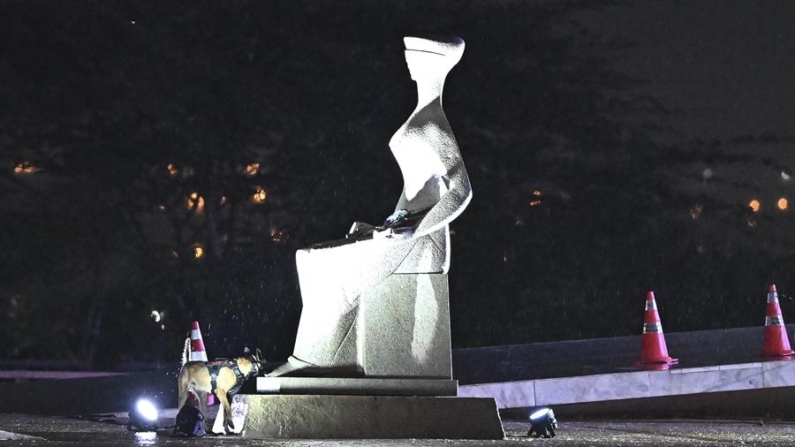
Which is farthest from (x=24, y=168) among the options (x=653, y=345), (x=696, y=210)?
(x=653, y=345)

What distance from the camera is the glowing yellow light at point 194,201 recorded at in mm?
20734

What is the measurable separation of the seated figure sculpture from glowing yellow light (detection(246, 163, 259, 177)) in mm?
12434

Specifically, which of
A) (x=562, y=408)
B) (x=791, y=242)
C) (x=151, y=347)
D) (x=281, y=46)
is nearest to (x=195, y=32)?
(x=281, y=46)

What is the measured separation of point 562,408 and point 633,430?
105 inches

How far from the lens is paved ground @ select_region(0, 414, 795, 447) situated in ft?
25.0

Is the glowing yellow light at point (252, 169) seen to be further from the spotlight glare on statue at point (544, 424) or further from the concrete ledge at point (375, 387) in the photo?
the concrete ledge at point (375, 387)

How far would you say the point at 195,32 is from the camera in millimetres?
20672

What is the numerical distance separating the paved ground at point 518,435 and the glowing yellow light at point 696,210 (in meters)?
9.69

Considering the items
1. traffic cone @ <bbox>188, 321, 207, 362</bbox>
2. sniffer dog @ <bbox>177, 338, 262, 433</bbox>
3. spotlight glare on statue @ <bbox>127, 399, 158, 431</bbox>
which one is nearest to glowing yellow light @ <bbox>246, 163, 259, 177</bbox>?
traffic cone @ <bbox>188, 321, 207, 362</bbox>

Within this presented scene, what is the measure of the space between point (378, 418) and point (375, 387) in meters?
0.19

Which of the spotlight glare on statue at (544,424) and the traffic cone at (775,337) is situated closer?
the spotlight glare on statue at (544,424)

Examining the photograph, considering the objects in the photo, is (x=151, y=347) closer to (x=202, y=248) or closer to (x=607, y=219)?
(x=202, y=248)

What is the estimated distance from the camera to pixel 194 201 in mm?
20766

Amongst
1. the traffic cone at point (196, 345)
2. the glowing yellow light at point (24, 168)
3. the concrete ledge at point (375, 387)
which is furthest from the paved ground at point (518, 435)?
the glowing yellow light at point (24, 168)
